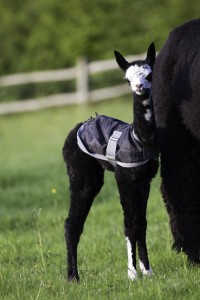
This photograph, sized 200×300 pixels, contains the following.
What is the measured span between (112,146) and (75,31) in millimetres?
26474

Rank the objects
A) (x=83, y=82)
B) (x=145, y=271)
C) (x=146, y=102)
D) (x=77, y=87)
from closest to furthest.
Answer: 1. (x=146, y=102)
2. (x=145, y=271)
3. (x=83, y=82)
4. (x=77, y=87)

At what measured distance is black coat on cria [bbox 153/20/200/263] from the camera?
615cm

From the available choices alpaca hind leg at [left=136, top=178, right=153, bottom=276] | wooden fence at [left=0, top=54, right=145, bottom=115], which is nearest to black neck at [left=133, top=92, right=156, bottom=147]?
alpaca hind leg at [left=136, top=178, right=153, bottom=276]

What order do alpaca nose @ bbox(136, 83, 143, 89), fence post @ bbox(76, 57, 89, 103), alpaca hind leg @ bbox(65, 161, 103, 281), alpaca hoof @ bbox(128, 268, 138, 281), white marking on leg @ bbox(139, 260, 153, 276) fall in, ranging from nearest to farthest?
alpaca nose @ bbox(136, 83, 143, 89) < alpaca hoof @ bbox(128, 268, 138, 281) < white marking on leg @ bbox(139, 260, 153, 276) < alpaca hind leg @ bbox(65, 161, 103, 281) < fence post @ bbox(76, 57, 89, 103)

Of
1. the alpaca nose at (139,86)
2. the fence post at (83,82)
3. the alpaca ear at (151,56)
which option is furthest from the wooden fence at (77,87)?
the alpaca nose at (139,86)

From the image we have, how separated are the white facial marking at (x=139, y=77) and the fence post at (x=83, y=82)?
20052 mm

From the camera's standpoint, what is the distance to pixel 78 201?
6.17 metres

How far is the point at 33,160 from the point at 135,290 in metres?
10.5

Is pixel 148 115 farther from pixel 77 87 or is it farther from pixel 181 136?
pixel 77 87

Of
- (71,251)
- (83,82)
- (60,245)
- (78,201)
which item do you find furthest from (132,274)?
(83,82)

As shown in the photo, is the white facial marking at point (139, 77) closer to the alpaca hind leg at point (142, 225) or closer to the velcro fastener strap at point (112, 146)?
the velcro fastener strap at point (112, 146)

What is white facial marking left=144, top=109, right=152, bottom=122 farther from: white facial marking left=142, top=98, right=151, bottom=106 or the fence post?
the fence post

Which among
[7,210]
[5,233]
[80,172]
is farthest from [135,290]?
[7,210]

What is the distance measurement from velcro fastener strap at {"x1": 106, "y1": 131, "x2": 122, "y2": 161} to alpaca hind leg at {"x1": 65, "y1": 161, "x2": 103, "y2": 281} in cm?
29
